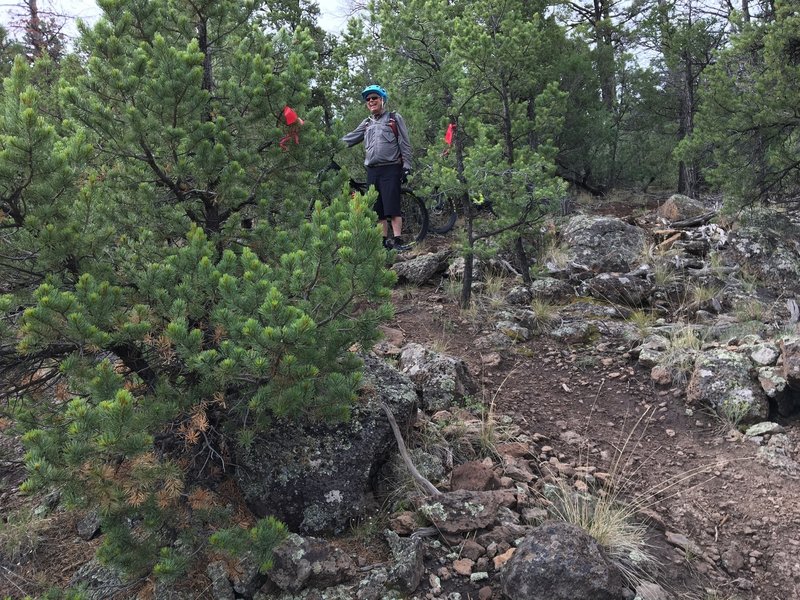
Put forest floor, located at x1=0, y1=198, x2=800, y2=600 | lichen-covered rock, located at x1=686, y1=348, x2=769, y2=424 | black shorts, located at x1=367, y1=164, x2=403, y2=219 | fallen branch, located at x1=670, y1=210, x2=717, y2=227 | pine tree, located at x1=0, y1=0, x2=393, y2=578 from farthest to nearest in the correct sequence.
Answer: fallen branch, located at x1=670, y1=210, x2=717, y2=227 < black shorts, located at x1=367, y1=164, x2=403, y2=219 < lichen-covered rock, located at x1=686, y1=348, x2=769, y2=424 < forest floor, located at x1=0, y1=198, x2=800, y2=600 < pine tree, located at x1=0, y1=0, x2=393, y2=578

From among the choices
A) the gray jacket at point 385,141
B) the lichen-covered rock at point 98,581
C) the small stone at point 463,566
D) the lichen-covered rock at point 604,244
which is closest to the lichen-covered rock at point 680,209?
the lichen-covered rock at point 604,244

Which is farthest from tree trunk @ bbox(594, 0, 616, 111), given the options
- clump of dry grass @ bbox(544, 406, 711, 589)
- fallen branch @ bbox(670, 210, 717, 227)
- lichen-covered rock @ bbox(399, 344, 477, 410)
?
clump of dry grass @ bbox(544, 406, 711, 589)

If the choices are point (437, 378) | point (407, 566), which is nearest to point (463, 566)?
point (407, 566)

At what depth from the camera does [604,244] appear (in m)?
9.38

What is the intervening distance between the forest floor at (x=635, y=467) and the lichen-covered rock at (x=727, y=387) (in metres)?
0.16

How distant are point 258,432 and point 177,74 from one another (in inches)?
89.2

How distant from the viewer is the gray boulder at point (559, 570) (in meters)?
2.96

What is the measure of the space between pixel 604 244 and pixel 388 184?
15.3 ft

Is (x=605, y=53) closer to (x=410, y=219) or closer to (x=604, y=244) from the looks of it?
(x=604, y=244)

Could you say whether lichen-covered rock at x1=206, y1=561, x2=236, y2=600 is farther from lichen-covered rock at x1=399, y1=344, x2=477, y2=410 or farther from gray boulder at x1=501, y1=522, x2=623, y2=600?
lichen-covered rock at x1=399, y1=344, x2=477, y2=410

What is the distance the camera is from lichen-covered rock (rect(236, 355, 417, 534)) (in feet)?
11.5

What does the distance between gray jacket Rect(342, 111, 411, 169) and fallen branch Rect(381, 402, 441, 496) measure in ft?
10.5

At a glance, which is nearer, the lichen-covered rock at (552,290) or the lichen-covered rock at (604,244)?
Answer: the lichen-covered rock at (552,290)

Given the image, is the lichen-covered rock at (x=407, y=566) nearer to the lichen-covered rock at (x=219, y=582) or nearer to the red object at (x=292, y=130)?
the lichen-covered rock at (x=219, y=582)
